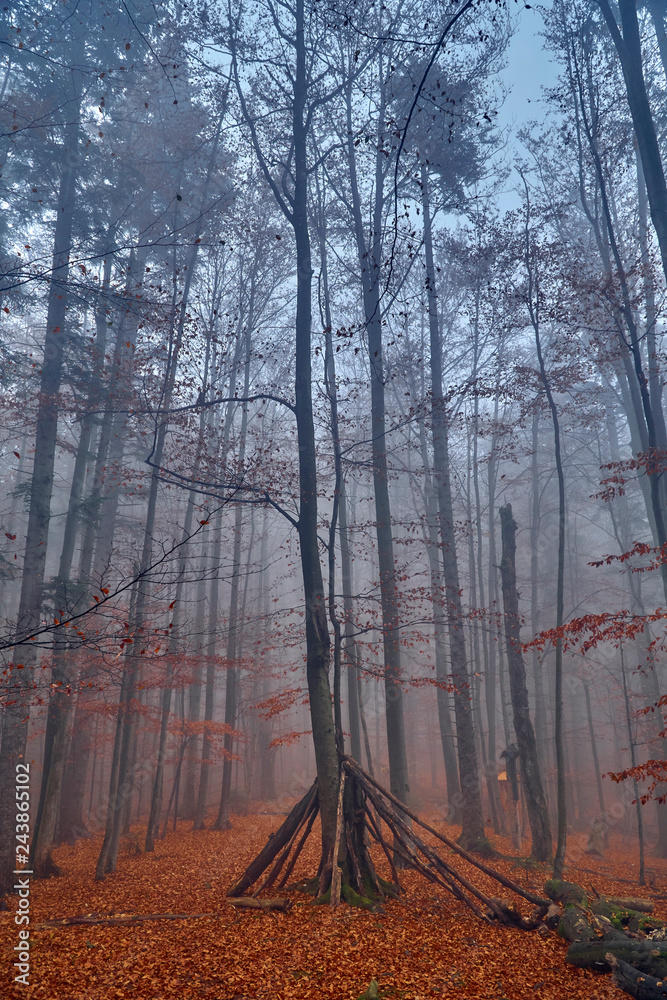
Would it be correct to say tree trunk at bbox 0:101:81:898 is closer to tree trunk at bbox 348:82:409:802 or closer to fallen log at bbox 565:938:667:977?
tree trunk at bbox 348:82:409:802

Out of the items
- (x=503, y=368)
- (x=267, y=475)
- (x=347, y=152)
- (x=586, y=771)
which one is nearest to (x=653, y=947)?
(x=267, y=475)

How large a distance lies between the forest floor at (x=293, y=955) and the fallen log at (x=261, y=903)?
5.0 inches

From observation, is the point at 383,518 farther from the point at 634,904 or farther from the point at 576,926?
the point at 634,904

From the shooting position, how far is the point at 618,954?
18.6ft

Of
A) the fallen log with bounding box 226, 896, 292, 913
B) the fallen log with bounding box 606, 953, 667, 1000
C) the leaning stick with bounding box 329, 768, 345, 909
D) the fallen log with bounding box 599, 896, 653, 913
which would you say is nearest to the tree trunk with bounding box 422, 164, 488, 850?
the fallen log with bounding box 599, 896, 653, 913

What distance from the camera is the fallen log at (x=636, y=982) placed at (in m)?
5.07

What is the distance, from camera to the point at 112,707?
12250 mm

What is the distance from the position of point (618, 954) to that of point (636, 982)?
0.43 metres

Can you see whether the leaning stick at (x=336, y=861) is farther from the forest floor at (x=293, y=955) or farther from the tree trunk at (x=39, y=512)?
the tree trunk at (x=39, y=512)

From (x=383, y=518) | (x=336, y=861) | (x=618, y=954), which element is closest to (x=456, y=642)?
(x=383, y=518)

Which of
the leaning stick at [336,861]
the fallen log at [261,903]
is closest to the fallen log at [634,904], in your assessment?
the leaning stick at [336,861]

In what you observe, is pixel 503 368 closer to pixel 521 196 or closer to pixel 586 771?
pixel 521 196

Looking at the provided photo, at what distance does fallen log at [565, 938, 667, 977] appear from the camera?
5.50 metres

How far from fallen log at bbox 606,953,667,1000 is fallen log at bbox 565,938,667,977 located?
0.26 ft
